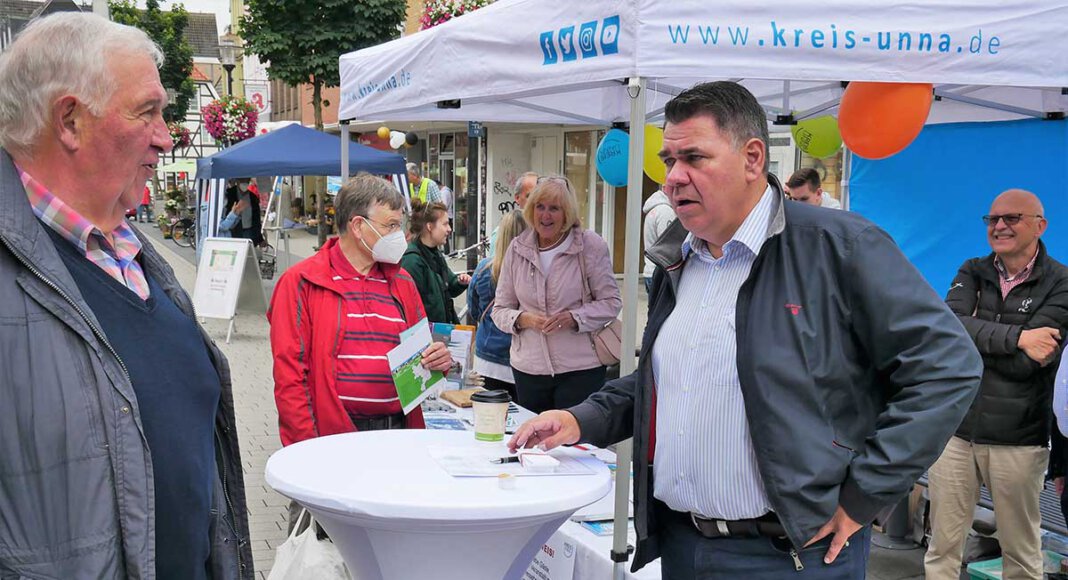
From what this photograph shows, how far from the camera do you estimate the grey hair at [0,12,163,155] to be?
1.61 meters

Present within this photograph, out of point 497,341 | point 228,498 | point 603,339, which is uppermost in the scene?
point 228,498

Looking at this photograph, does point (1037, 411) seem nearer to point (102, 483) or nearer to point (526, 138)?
point (102, 483)

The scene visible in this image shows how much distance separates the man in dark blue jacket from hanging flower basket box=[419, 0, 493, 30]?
29.7ft

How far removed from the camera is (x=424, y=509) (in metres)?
2.14

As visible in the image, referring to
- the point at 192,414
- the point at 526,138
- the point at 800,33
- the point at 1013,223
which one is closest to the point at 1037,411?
the point at 1013,223

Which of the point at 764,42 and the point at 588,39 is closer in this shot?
the point at 764,42

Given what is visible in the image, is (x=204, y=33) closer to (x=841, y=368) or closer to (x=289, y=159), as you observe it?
(x=289, y=159)

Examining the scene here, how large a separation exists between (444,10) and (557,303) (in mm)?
7023

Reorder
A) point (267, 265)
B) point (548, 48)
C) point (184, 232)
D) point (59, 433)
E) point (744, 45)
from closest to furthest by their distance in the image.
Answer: point (59, 433) → point (744, 45) → point (548, 48) → point (267, 265) → point (184, 232)

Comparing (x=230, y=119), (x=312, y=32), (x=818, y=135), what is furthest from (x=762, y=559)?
(x=230, y=119)

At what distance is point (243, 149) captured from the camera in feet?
40.0

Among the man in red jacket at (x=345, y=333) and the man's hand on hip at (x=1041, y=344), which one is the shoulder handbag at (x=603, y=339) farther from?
the man's hand on hip at (x=1041, y=344)

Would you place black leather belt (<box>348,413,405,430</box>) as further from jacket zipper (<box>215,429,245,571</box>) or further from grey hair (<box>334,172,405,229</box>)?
jacket zipper (<box>215,429,245,571</box>)

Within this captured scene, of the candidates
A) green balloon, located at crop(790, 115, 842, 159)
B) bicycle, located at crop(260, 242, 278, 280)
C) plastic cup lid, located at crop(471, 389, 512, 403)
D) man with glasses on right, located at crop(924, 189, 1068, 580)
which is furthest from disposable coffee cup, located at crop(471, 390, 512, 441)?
bicycle, located at crop(260, 242, 278, 280)
